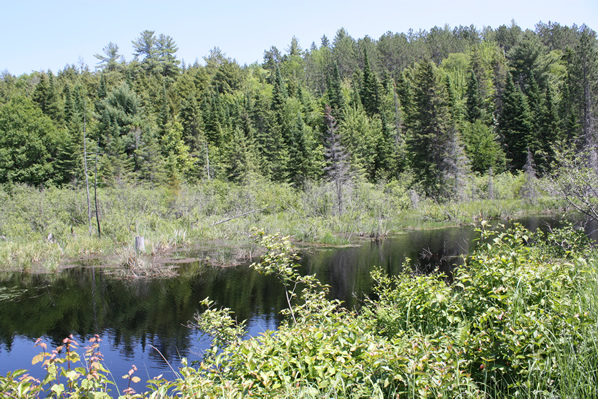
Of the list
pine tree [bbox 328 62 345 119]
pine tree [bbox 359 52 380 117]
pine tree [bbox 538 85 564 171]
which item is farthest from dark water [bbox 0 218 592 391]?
pine tree [bbox 359 52 380 117]

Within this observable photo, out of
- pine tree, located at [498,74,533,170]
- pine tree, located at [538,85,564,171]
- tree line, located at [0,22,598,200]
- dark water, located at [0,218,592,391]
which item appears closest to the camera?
dark water, located at [0,218,592,391]

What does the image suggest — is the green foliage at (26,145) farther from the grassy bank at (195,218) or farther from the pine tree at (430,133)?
the pine tree at (430,133)

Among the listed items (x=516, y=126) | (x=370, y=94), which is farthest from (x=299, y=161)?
(x=516, y=126)

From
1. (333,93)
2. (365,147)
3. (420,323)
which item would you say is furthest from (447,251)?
(333,93)

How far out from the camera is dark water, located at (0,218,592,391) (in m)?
9.52

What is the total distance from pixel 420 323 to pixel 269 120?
49482 millimetres

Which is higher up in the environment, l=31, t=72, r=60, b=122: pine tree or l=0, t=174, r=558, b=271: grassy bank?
l=31, t=72, r=60, b=122: pine tree

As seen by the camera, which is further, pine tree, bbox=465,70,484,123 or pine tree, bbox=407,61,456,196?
→ pine tree, bbox=465,70,484,123

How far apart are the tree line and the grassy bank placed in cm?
538

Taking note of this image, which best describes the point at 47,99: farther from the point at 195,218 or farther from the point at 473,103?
the point at 473,103

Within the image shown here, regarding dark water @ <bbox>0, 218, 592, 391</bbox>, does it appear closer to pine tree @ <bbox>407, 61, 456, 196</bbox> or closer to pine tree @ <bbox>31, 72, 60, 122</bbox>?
pine tree @ <bbox>407, 61, 456, 196</bbox>

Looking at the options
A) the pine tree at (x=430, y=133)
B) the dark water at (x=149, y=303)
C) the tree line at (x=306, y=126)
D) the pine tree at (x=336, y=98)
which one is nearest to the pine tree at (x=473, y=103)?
the tree line at (x=306, y=126)

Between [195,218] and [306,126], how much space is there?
3164 centimetres

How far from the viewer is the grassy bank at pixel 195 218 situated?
1984 centimetres
